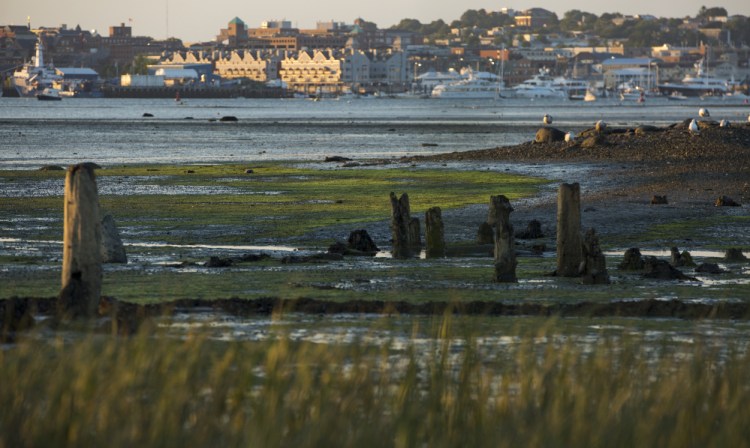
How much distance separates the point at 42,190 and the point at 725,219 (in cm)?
1615

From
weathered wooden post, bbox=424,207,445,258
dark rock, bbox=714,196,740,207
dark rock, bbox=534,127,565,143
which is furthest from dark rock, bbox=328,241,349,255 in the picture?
dark rock, bbox=534,127,565,143

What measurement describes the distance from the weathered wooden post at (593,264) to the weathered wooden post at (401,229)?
3.96 m

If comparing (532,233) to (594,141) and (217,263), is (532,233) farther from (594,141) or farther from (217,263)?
(594,141)

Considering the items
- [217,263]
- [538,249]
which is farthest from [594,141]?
[217,263]

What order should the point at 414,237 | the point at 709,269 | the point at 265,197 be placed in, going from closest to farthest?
the point at 709,269, the point at 414,237, the point at 265,197

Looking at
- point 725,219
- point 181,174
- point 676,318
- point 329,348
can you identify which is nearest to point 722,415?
point 329,348

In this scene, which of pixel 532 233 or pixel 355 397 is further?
pixel 532 233

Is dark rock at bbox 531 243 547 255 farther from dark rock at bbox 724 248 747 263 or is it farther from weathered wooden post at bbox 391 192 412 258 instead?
dark rock at bbox 724 248 747 263

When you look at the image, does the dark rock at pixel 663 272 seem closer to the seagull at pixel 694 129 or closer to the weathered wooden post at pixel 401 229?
the weathered wooden post at pixel 401 229

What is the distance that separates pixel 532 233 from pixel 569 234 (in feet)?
18.4

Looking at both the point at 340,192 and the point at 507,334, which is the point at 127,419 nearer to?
the point at 507,334

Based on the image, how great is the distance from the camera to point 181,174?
4312 centimetres

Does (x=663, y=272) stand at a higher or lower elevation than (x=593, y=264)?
lower

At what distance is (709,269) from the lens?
1945cm
